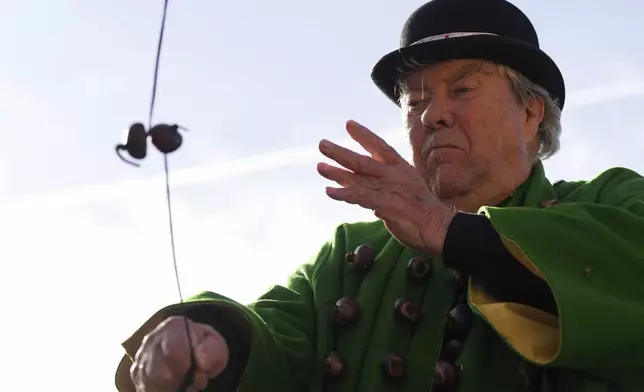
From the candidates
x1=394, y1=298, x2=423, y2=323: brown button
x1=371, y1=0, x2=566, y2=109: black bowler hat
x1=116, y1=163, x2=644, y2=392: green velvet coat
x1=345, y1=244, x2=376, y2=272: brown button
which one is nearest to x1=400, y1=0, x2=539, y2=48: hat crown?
x1=371, y1=0, x2=566, y2=109: black bowler hat

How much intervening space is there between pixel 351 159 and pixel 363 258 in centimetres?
59

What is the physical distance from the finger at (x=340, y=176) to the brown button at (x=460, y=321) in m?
0.55

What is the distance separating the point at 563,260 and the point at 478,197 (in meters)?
0.75

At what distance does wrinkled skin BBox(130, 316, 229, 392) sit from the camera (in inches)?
99.4

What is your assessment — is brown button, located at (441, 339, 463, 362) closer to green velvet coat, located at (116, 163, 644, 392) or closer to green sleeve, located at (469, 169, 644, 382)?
green velvet coat, located at (116, 163, 644, 392)

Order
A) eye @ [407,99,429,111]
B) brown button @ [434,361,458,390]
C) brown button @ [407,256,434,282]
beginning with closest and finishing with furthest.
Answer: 1. brown button @ [434,361,458,390]
2. brown button @ [407,256,434,282]
3. eye @ [407,99,429,111]

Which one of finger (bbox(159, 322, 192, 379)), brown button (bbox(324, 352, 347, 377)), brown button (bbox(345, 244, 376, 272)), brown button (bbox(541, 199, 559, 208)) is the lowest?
brown button (bbox(324, 352, 347, 377))

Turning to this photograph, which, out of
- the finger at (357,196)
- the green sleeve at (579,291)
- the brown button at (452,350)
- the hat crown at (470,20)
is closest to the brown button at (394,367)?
the brown button at (452,350)

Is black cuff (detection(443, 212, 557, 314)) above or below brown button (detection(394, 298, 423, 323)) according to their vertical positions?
above

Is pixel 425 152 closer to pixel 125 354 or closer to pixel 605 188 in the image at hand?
pixel 605 188

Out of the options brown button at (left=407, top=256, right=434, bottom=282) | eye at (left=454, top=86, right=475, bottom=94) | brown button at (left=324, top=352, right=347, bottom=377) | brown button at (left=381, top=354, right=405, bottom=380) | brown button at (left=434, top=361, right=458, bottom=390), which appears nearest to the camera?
brown button at (left=434, top=361, right=458, bottom=390)

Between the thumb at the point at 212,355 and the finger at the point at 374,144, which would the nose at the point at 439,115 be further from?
the thumb at the point at 212,355

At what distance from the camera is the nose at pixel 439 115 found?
332 centimetres

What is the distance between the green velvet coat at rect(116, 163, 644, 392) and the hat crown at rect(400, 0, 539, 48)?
0.58m
